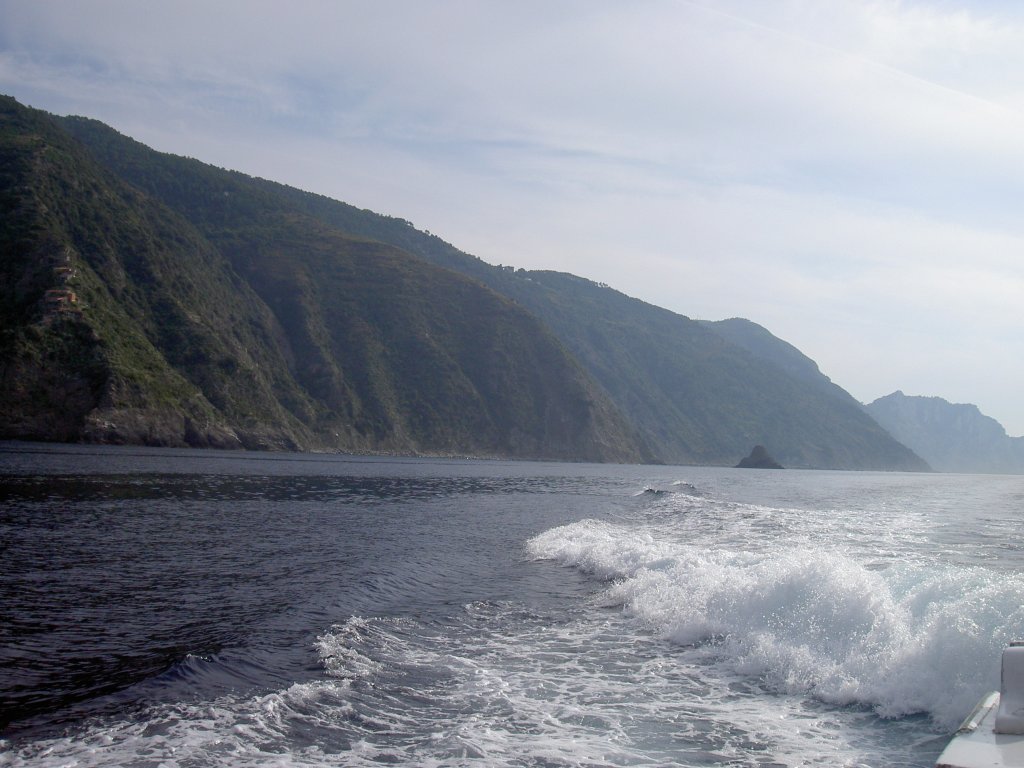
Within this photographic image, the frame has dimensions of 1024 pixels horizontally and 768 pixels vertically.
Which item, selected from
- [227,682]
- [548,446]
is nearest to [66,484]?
[227,682]

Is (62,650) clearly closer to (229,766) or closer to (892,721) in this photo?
(229,766)

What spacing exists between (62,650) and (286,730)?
160 inches

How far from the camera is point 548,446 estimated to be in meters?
139

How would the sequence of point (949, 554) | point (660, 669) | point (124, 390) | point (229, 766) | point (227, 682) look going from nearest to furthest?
point (229, 766), point (227, 682), point (660, 669), point (949, 554), point (124, 390)

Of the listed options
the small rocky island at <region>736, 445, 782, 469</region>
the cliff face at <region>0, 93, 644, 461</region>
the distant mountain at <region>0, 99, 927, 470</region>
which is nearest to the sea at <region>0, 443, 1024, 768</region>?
the cliff face at <region>0, 93, 644, 461</region>

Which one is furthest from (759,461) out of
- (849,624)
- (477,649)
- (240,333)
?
(477,649)

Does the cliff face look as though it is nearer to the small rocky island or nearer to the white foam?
the small rocky island

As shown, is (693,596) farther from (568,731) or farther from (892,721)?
(568,731)

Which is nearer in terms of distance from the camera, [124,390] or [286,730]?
[286,730]

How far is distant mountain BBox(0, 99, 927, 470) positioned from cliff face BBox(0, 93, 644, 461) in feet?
0.81

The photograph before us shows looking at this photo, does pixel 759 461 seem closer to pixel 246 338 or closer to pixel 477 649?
pixel 246 338

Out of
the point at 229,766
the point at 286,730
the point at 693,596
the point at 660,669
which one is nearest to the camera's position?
the point at 229,766

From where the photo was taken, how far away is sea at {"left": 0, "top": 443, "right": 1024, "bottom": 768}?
306 inches

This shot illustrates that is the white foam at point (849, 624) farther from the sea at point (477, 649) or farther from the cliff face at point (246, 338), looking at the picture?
the cliff face at point (246, 338)
